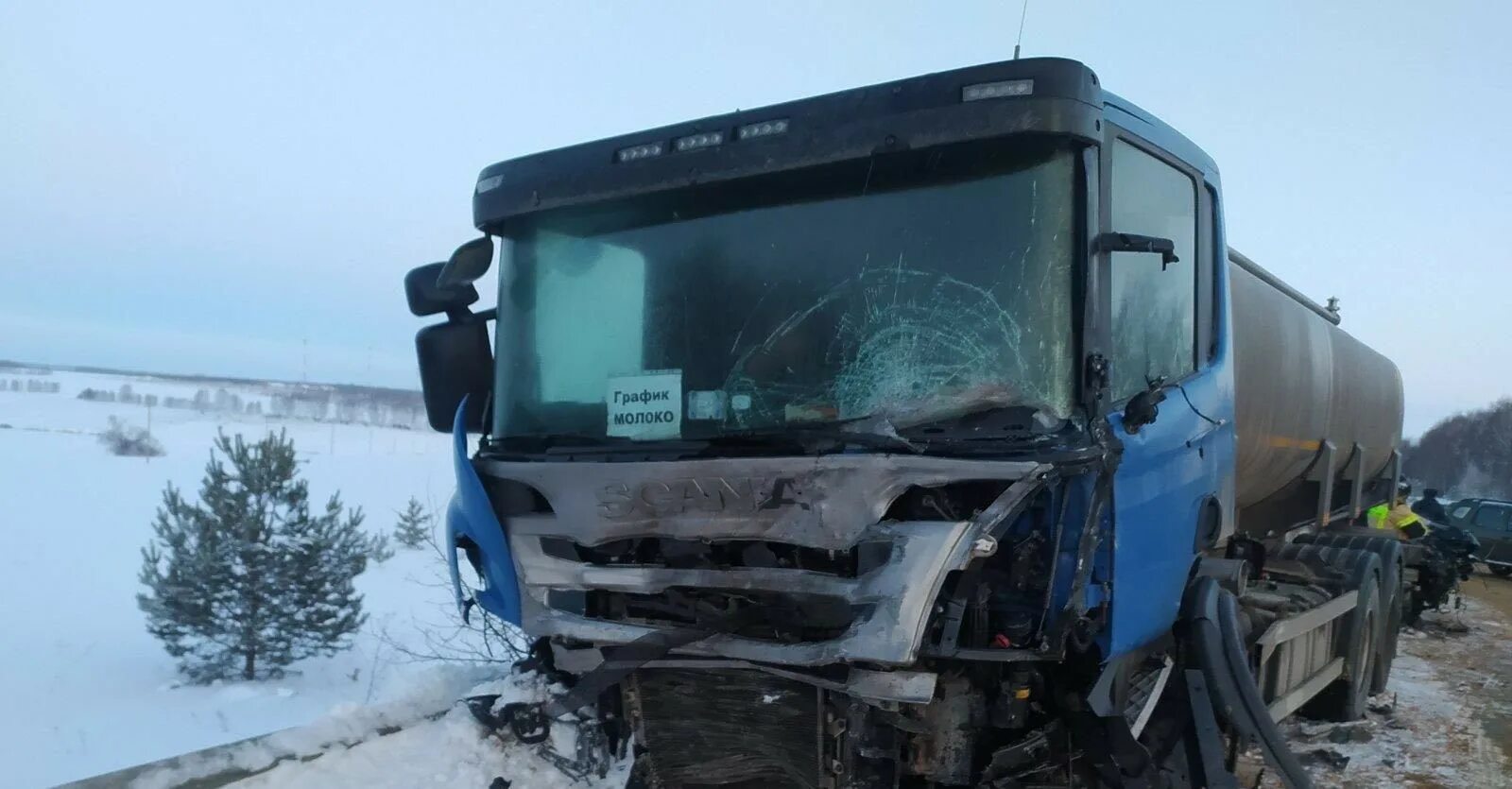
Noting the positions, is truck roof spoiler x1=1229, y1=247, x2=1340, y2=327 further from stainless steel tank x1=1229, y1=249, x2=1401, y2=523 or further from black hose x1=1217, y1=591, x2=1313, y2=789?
black hose x1=1217, y1=591, x2=1313, y2=789

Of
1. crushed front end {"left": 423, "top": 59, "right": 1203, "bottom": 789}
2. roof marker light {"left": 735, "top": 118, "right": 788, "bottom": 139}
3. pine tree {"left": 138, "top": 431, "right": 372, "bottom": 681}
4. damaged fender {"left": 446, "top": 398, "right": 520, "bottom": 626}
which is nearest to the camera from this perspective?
crushed front end {"left": 423, "top": 59, "right": 1203, "bottom": 789}

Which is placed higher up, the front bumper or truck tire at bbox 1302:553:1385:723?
the front bumper

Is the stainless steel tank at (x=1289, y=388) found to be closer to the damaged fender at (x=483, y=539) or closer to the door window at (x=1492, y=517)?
the damaged fender at (x=483, y=539)

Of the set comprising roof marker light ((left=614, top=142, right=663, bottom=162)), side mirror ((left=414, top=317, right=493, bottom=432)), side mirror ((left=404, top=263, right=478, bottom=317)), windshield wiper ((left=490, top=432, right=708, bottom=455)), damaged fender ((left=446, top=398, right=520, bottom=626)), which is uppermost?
roof marker light ((left=614, top=142, right=663, bottom=162))

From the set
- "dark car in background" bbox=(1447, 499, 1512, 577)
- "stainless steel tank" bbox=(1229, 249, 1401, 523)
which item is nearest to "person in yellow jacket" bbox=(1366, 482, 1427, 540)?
Result: "stainless steel tank" bbox=(1229, 249, 1401, 523)

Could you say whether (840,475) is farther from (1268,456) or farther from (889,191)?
(1268,456)

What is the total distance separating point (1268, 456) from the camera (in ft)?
19.9

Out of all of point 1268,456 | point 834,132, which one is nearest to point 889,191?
point 834,132

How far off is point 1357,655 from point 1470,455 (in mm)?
72433

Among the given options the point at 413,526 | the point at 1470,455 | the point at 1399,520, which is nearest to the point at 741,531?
the point at 1399,520

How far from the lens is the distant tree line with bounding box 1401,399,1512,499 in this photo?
202ft

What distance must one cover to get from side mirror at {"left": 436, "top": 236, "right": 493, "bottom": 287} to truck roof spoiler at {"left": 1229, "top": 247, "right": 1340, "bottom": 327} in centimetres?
391

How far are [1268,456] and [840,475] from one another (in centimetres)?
414

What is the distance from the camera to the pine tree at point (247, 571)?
1488cm
